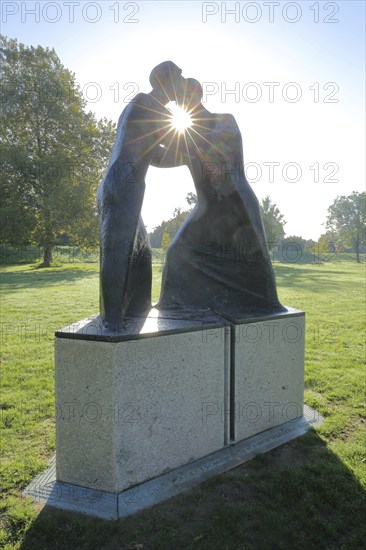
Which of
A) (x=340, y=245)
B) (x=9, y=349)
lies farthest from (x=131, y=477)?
(x=340, y=245)

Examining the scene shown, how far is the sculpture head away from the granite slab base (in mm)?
3108

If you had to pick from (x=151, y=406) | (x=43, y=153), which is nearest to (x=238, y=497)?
(x=151, y=406)

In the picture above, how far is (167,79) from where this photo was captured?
3465 millimetres

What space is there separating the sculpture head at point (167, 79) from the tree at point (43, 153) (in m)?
21.0

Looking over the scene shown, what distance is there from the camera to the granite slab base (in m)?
2.49

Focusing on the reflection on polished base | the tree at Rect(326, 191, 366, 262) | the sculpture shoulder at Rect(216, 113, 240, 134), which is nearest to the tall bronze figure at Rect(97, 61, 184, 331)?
the reflection on polished base

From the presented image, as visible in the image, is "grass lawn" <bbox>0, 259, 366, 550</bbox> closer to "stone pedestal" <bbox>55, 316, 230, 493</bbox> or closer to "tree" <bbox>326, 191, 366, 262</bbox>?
"stone pedestal" <bbox>55, 316, 230, 493</bbox>

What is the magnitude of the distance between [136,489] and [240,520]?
2.37ft

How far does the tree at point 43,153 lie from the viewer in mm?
23125

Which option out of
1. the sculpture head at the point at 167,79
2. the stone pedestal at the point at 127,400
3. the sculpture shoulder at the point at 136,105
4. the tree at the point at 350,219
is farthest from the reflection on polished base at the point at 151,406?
the tree at the point at 350,219

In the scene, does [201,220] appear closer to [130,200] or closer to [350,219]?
[130,200]

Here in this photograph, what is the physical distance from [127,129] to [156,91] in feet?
2.01

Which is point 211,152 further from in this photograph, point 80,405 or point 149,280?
point 80,405

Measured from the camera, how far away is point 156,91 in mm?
3420
